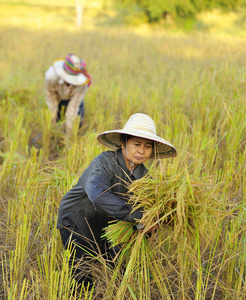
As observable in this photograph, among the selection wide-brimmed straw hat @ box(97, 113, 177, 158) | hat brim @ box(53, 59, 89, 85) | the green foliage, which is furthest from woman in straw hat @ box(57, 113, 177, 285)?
the green foliage

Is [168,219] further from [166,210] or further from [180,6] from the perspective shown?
[180,6]

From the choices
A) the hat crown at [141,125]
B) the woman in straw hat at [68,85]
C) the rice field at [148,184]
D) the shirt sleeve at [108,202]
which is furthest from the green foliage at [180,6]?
the shirt sleeve at [108,202]

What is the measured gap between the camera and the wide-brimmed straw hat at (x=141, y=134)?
193 centimetres

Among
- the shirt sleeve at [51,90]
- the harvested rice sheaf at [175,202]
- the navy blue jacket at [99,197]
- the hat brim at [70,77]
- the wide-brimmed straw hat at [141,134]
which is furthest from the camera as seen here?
the shirt sleeve at [51,90]

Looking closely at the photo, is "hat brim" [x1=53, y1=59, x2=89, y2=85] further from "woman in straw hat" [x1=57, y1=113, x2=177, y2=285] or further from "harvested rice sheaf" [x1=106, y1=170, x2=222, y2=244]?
"harvested rice sheaf" [x1=106, y1=170, x2=222, y2=244]

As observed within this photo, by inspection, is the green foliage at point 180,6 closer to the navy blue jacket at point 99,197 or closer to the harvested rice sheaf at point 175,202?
the navy blue jacket at point 99,197

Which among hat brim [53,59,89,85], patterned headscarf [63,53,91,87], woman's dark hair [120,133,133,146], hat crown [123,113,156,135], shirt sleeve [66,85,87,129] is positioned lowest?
woman's dark hair [120,133,133,146]

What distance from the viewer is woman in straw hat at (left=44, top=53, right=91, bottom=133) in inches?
166

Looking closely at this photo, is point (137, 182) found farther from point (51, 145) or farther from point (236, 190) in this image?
point (51, 145)

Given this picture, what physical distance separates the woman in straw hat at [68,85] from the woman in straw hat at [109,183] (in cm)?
212

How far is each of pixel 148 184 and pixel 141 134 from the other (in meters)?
0.28

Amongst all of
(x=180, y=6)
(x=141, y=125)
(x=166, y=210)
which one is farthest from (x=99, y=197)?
(x=180, y=6)

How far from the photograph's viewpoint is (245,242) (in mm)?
2025

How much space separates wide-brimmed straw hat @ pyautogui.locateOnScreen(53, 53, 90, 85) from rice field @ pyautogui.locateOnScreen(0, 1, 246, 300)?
458 mm
